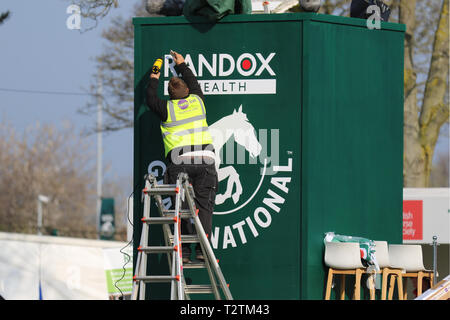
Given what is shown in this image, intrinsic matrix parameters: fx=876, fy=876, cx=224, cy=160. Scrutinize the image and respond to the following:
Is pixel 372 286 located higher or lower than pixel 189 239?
lower

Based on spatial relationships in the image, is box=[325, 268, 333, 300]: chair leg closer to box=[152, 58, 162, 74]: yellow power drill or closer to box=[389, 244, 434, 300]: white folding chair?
box=[389, 244, 434, 300]: white folding chair

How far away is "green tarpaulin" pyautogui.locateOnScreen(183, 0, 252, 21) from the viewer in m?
9.25

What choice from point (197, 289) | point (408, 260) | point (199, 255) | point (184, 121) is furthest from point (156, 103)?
point (408, 260)

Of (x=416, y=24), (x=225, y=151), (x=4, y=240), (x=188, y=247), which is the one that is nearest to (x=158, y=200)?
(x=188, y=247)

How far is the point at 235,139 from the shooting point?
9.43 meters

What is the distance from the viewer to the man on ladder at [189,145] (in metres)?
8.66

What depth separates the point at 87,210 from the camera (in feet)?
210

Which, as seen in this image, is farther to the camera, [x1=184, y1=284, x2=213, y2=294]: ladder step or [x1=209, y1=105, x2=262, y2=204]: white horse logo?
[x1=209, y1=105, x2=262, y2=204]: white horse logo

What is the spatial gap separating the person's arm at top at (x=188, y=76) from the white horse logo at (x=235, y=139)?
62 centimetres

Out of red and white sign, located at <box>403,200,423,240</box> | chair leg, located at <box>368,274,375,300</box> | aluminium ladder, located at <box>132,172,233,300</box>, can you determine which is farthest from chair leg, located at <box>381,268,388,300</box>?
red and white sign, located at <box>403,200,423,240</box>

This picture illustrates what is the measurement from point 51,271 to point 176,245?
34.6ft

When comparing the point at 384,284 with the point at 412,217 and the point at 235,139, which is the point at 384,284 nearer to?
the point at 235,139
